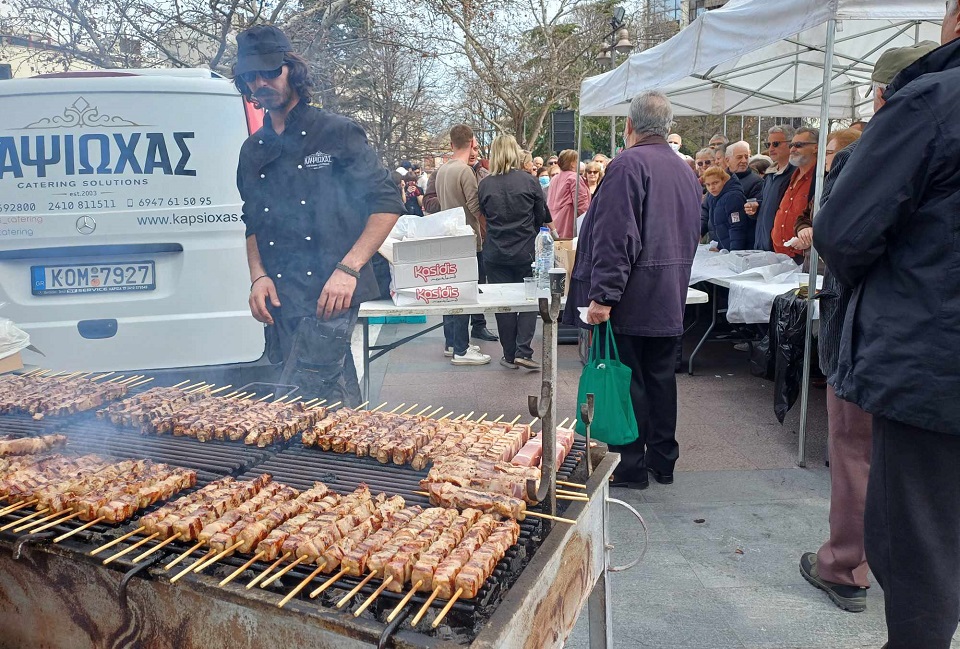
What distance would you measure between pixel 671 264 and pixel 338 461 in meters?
2.56

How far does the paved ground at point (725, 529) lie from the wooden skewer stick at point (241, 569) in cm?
166

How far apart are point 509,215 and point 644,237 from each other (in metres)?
3.25

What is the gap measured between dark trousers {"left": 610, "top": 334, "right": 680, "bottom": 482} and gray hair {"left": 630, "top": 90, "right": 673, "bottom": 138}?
1.32m

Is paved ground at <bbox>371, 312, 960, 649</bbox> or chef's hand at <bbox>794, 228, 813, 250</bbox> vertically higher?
chef's hand at <bbox>794, 228, 813, 250</bbox>

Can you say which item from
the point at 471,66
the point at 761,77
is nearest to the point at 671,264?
the point at 761,77

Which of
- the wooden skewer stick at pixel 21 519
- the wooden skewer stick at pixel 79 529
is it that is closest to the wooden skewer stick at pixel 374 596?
the wooden skewer stick at pixel 79 529

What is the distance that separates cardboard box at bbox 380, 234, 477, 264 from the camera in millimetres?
5102

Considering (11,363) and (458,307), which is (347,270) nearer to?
(458,307)

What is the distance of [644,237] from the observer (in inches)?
165

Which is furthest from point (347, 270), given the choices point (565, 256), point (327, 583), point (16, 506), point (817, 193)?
point (565, 256)

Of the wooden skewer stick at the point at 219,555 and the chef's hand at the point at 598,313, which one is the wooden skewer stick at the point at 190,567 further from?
the chef's hand at the point at 598,313

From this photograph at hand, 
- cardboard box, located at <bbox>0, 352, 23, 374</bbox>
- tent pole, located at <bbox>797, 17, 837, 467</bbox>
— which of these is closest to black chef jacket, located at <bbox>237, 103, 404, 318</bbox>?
cardboard box, located at <bbox>0, 352, 23, 374</bbox>

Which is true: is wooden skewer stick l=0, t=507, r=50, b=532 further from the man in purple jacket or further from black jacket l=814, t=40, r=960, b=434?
the man in purple jacket

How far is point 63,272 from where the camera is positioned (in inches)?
150
